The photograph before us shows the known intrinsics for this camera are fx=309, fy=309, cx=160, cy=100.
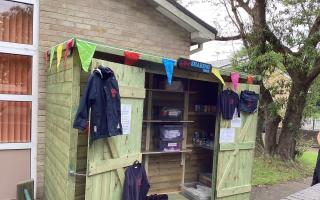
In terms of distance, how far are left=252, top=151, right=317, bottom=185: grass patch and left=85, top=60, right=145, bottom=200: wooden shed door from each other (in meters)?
5.23

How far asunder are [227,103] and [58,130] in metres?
3.03

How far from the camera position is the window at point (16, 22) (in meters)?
5.33

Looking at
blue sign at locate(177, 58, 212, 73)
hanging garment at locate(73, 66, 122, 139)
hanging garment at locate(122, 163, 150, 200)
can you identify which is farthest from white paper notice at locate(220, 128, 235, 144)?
hanging garment at locate(73, 66, 122, 139)

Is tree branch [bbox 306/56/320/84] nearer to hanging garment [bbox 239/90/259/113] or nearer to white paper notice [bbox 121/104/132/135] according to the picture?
hanging garment [bbox 239/90/259/113]

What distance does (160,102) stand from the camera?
6.70 m

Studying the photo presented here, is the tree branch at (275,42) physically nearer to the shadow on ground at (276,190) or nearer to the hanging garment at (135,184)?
the shadow on ground at (276,190)

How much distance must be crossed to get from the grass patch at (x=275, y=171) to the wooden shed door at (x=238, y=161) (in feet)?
7.52

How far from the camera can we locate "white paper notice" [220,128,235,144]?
5882mm

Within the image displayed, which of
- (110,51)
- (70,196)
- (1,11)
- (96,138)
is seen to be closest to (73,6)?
(1,11)

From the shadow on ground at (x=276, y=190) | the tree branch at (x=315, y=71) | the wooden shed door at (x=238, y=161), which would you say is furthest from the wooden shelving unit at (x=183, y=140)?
the tree branch at (x=315, y=71)

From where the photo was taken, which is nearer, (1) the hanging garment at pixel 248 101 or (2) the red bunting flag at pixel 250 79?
(1) the hanging garment at pixel 248 101

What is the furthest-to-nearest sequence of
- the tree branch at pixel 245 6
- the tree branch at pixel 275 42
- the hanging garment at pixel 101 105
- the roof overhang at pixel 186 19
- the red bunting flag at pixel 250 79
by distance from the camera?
the tree branch at pixel 245 6
the tree branch at pixel 275 42
the roof overhang at pixel 186 19
the red bunting flag at pixel 250 79
the hanging garment at pixel 101 105

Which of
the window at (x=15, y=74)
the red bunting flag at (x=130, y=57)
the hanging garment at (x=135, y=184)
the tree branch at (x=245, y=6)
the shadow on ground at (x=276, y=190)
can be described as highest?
the tree branch at (x=245, y=6)

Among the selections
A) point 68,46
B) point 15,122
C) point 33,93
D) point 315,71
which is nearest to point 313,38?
point 315,71
